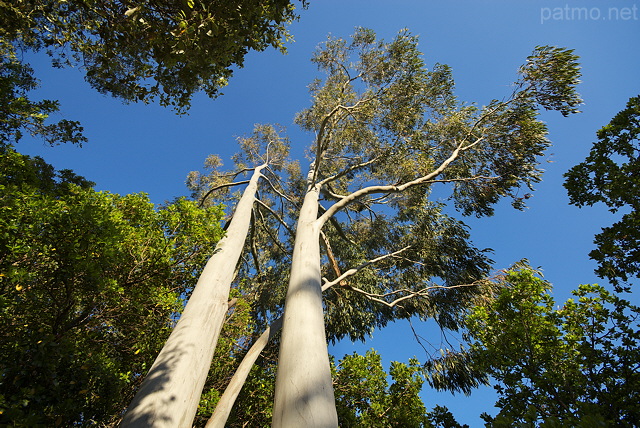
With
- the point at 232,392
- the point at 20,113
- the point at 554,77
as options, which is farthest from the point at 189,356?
the point at 554,77

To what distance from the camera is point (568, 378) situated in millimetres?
3508

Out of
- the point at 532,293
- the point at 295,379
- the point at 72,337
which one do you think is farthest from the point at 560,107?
the point at 72,337

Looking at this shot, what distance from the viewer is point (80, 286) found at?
3.02m

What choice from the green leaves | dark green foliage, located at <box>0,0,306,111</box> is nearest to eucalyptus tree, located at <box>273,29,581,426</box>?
the green leaves

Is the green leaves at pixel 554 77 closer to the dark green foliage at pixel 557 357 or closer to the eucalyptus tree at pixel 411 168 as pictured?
the eucalyptus tree at pixel 411 168

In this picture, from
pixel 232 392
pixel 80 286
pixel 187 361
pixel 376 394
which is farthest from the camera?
pixel 376 394

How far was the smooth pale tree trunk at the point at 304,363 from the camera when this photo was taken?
1663 millimetres

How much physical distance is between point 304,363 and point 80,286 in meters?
2.58

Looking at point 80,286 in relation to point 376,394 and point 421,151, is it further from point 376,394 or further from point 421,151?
point 421,151

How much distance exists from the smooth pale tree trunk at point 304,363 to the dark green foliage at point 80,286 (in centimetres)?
165

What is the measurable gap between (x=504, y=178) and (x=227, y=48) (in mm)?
6848

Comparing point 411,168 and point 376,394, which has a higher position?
point 411,168

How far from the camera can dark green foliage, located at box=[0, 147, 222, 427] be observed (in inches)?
94.2

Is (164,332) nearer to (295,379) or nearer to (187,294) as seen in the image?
(187,294)
